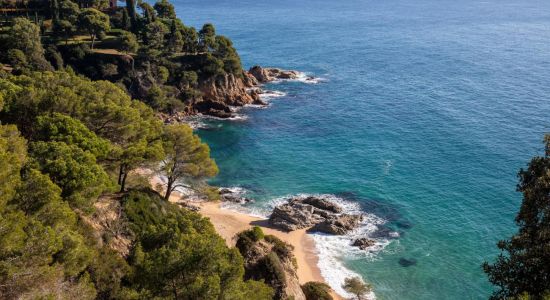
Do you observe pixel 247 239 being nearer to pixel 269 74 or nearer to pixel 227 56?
pixel 227 56

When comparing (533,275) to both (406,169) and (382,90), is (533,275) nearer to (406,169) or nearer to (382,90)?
(406,169)

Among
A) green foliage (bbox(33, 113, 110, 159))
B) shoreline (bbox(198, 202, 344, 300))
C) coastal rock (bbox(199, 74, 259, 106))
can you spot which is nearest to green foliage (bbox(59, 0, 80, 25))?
coastal rock (bbox(199, 74, 259, 106))

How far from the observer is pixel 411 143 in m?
78.9

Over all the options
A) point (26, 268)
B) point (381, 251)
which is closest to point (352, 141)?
point (381, 251)

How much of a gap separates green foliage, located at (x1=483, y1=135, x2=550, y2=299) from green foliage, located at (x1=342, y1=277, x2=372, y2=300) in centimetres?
2153

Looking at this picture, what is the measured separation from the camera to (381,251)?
50344 millimetres

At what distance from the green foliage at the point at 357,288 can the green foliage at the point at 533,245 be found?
21530 millimetres

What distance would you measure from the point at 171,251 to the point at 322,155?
5430 cm

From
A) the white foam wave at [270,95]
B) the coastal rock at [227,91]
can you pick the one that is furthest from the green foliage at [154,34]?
the white foam wave at [270,95]

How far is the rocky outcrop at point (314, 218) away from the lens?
53.8m

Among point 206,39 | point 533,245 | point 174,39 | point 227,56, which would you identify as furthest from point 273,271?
point 206,39

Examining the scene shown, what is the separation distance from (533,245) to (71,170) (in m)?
27.4

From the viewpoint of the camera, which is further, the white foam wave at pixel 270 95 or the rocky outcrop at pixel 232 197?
the white foam wave at pixel 270 95

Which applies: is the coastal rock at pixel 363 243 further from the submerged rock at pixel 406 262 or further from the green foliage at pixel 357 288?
the green foliage at pixel 357 288
